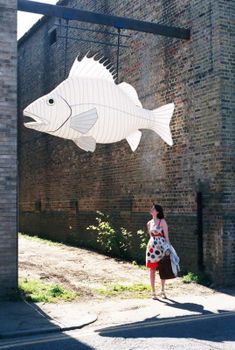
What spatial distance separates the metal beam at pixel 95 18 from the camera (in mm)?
9836

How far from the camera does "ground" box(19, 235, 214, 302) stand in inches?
384

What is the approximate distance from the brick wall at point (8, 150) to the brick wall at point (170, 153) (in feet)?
13.0

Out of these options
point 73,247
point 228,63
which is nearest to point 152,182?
point 228,63

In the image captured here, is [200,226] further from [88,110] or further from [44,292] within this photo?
[88,110]

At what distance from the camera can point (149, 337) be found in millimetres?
6605

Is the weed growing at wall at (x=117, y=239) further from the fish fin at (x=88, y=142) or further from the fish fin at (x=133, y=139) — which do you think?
the fish fin at (x=88, y=142)

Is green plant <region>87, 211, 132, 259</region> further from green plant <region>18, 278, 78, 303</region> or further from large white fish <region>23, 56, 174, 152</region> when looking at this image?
large white fish <region>23, 56, 174, 152</region>

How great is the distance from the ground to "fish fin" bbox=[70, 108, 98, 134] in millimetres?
3140

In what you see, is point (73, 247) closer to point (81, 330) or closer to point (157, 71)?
point (157, 71)

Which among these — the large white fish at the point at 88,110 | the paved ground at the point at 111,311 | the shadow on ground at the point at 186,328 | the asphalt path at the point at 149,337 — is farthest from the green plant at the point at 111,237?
the asphalt path at the point at 149,337

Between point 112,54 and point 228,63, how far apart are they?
4784mm

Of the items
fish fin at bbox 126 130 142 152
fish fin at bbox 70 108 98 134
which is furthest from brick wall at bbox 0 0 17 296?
fish fin at bbox 126 130 142 152

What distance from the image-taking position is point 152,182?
1268cm

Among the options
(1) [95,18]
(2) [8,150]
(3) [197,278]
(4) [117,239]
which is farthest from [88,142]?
(4) [117,239]
